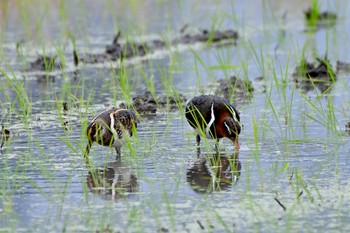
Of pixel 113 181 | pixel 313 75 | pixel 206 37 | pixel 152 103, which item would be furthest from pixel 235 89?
pixel 206 37

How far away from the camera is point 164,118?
33.3ft

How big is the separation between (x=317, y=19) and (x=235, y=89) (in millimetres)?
5914

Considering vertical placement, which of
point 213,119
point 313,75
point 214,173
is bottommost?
point 214,173

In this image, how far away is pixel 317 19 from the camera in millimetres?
16828

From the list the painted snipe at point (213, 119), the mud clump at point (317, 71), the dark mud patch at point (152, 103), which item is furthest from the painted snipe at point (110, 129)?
the mud clump at point (317, 71)

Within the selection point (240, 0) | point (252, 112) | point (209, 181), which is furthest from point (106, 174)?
point (240, 0)

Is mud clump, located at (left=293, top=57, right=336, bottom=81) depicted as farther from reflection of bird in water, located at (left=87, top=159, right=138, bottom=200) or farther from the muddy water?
reflection of bird in water, located at (left=87, top=159, right=138, bottom=200)

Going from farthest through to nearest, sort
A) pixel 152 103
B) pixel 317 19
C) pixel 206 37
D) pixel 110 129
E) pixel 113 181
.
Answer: pixel 317 19 → pixel 206 37 → pixel 152 103 → pixel 110 129 → pixel 113 181

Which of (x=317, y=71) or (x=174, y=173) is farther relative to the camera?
(x=317, y=71)

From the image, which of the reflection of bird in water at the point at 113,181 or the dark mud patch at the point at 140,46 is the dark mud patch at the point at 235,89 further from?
the reflection of bird in water at the point at 113,181

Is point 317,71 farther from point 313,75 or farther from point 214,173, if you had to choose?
point 214,173

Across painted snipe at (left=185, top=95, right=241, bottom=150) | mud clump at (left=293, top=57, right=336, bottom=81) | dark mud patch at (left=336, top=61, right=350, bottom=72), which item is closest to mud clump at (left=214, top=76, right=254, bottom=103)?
mud clump at (left=293, top=57, right=336, bottom=81)

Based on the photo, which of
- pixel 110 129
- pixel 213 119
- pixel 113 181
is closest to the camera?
pixel 113 181

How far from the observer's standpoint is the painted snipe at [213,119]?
8.59 m
